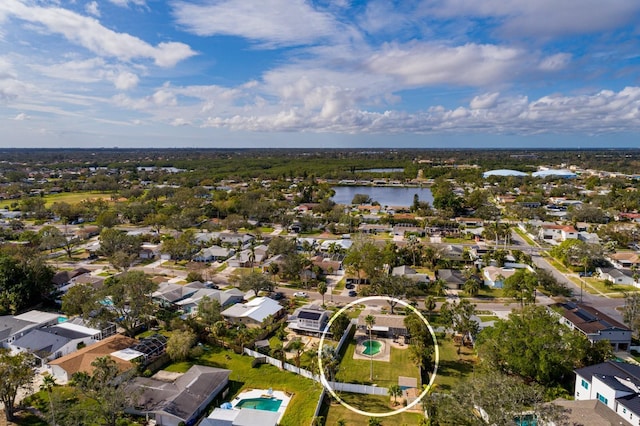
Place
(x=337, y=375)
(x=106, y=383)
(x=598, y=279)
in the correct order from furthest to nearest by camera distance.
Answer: (x=598, y=279) → (x=337, y=375) → (x=106, y=383)

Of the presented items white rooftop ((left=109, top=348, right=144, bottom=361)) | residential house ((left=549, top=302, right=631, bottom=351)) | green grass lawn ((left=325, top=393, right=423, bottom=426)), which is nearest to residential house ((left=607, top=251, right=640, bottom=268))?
residential house ((left=549, top=302, right=631, bottom=351))

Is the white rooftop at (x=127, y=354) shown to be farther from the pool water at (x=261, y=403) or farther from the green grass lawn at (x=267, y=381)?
the pool water at (x=261, y=403)

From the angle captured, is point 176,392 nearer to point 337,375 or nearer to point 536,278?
point 337,375

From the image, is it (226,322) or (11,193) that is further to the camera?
(11,193)

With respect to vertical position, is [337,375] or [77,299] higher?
[77,299]

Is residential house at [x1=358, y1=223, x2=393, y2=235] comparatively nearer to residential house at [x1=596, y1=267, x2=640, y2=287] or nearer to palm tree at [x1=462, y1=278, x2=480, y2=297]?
palm tree at [x1=462, y1=278, x2=480, y2=297]

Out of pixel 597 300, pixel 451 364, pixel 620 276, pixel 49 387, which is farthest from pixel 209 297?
pixel 620 276

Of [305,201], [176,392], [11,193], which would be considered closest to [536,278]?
[176,392]
